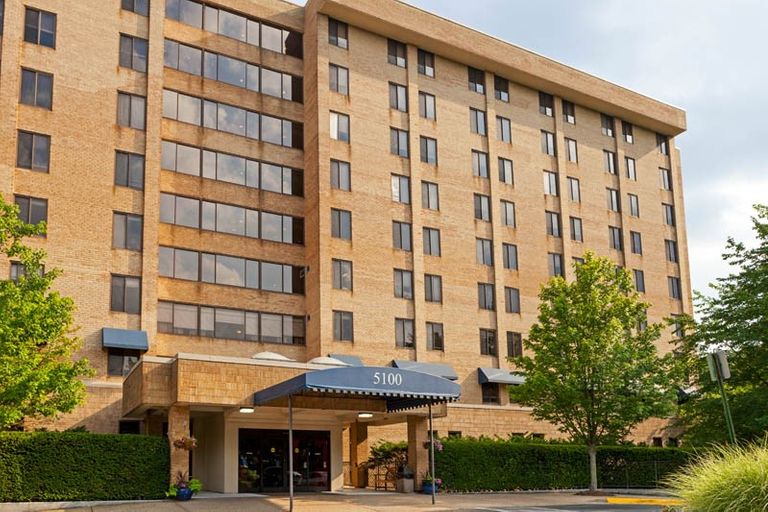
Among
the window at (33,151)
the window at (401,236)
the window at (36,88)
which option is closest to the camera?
the window at (33,151)

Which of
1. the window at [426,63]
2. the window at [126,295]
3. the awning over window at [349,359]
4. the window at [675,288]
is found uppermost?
the window at [426,63]

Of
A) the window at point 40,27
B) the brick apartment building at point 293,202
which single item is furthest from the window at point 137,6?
the window at point 40,27

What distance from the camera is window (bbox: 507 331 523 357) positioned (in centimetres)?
4834

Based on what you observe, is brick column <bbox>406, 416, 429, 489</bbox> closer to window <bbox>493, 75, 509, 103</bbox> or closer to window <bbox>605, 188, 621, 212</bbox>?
window <bbox>493, 75, 509, 103</bbox>

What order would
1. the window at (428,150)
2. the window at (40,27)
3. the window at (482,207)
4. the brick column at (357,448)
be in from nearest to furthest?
1. the window at (40,27)
2. the brick column at (357,448)
3. the window at (428,150)
4. the window at (482,207)

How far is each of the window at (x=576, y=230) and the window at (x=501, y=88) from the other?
8995 millimetres

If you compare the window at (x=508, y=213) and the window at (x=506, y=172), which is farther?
the window at (x=506, y=172)

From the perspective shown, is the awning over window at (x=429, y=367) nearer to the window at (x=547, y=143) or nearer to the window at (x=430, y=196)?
the window at (x=430, y=196)

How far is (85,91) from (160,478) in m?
19.9

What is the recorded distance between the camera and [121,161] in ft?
127

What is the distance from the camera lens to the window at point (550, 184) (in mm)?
52997

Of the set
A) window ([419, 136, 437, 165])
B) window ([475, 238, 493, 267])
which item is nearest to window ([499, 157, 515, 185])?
window ([475, 238, 493, 267])

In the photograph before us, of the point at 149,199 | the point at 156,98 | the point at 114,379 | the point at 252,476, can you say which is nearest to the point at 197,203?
the point at 149,199

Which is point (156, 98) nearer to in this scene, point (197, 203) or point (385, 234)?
point (197, 203)
